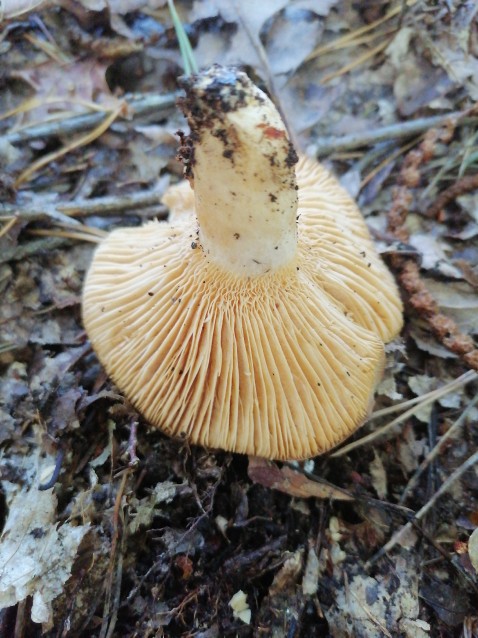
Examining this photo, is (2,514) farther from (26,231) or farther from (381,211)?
(381,211)

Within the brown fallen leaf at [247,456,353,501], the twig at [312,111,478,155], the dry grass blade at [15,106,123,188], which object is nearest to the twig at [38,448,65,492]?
the brown fallen leaf at [247,456,353,501]

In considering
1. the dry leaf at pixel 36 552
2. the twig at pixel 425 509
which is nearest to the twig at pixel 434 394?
the twig at pixel 425 509

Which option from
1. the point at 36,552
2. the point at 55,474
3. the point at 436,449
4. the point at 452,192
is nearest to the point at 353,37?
the point at 452,192

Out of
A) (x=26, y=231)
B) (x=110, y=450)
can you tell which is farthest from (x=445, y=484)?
(x=26, y=231)

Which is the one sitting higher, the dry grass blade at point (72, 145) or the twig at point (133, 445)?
the dry grass blade at point (72, 145)

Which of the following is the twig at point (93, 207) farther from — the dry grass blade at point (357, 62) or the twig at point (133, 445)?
the dry grass blade at point (357, 62)

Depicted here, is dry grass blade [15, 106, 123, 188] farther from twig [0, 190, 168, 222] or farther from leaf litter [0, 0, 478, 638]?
twig [0, 190, 168, 222]
